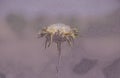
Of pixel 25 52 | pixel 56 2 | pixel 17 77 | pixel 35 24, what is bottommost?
pixel 17 77

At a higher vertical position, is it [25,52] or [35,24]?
[35,24]

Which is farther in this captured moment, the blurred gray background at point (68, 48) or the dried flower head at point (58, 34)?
the blurred gray background at point (68, 48)

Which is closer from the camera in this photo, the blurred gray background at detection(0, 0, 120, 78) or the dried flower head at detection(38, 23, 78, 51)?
the dried flower head at detection(38, 23, 78, 51)

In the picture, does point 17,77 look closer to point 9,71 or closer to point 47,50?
point 9,71

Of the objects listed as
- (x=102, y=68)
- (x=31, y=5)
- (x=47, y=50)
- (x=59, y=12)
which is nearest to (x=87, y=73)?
(x=102, y=68)

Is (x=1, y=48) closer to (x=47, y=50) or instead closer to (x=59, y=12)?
(x=47, y=50)

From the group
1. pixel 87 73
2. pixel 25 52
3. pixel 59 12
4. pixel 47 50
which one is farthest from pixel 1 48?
pixel 87 73

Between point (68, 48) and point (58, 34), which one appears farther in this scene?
point (68, 48)
